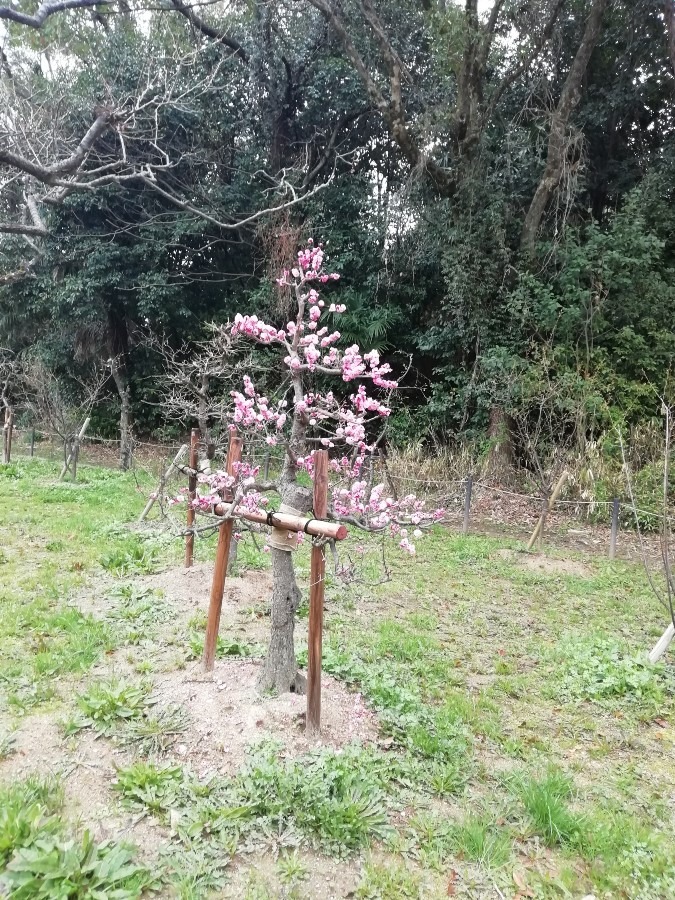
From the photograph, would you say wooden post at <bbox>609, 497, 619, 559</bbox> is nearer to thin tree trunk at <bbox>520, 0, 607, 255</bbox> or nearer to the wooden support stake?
the wooden support stake

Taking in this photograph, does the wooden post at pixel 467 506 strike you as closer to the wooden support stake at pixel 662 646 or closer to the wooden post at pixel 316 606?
the wooden support stake at pixel 662 646

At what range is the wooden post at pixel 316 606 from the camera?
2447 mm

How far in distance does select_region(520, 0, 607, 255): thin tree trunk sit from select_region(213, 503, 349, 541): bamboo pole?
920 cm

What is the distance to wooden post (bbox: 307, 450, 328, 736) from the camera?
96.3 inches

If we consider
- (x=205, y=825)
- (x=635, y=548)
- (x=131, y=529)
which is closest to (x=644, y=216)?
(x=635, y=548)

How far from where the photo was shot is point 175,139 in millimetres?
12297

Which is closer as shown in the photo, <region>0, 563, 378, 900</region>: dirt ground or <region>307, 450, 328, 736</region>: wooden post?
<region>0, 563, 378, 900</region>: dirt ground

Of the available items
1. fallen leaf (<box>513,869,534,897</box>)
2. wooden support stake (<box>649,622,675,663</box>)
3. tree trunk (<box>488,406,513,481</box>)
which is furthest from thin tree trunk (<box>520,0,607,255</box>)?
fallen leaf (<box>513,869,534,897</box>)

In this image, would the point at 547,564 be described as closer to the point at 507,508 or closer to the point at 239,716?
the point at 507,508

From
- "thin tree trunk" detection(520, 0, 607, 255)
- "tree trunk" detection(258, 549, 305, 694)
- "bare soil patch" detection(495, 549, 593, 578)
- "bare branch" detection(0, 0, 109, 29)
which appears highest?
"thin tree trunk" detection(520, 0, 607, 255)

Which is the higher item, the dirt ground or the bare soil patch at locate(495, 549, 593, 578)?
the dirt ground

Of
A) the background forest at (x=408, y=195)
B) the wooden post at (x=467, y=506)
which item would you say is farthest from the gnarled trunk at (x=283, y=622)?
the background forest at (x=408, y=195)

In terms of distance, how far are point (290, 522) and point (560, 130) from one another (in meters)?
10.0

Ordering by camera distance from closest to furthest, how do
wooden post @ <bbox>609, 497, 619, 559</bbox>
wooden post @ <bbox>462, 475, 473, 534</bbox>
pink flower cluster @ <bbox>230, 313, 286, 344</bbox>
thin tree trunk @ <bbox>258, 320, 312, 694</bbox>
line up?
thin tree trunk @ <bbox>258, 320, 312, 694</bbox> < pink flower cluster @ <bbox>230, 313, 286, 344</bbox> < wooden post @ <bbox>609, 497, 619, 559</bbox> < wooden post @ <bbox>462, 475, 473, 534</bbox>
